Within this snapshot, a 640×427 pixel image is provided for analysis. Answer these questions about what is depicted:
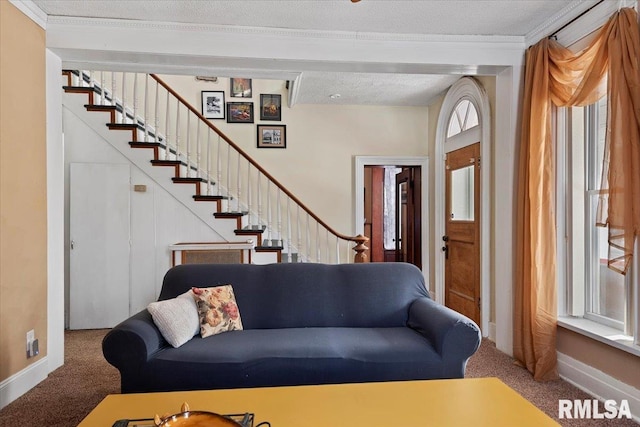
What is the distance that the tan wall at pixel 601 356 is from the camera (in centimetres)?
236

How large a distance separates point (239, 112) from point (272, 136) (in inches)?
22.0

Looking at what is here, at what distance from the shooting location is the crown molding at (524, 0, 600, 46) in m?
2.71

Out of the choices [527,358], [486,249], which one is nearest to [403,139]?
[486,249]

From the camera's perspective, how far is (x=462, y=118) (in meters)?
4.60

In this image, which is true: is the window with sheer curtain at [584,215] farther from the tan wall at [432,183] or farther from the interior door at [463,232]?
the tan wall at [432,183]

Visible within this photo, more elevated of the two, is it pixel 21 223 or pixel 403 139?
pixel 403 139

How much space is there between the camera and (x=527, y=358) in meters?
3.01

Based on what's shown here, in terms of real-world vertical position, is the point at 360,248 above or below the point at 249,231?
below

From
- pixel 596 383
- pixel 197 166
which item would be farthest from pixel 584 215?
pixel 197 166

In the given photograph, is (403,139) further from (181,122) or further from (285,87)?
(181,122)

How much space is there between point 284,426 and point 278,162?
4.37 m

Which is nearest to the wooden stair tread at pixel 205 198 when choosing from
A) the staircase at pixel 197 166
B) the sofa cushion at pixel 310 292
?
the staircase at pixel 197 166

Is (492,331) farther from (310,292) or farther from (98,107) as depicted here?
(98,107)

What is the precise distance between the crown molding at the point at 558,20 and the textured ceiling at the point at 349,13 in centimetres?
3
